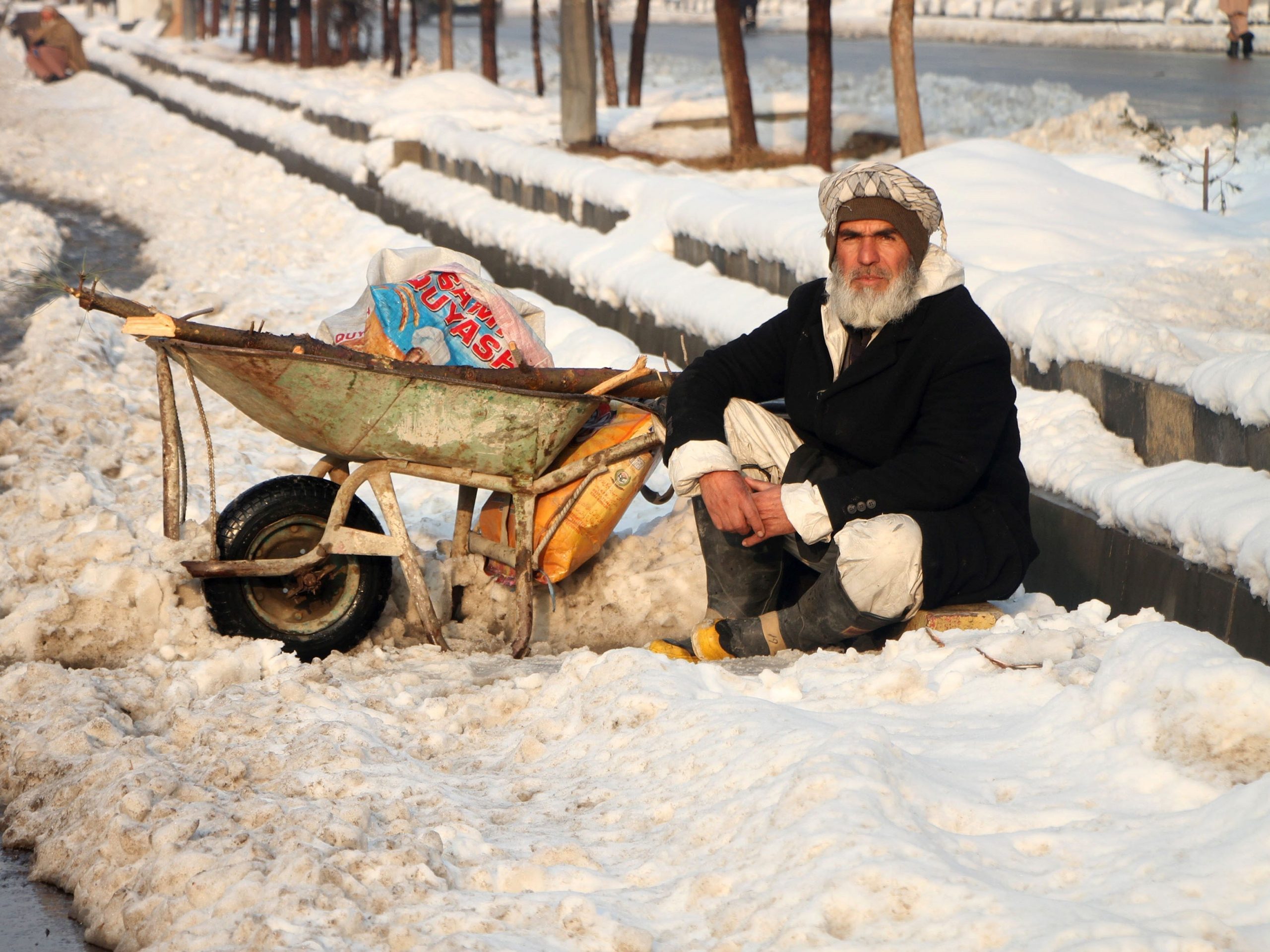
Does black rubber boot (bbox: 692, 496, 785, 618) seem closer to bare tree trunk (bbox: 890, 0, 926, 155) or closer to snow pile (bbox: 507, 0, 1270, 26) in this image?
bare tree trunk (bbox: 890, 0, 926, 155)

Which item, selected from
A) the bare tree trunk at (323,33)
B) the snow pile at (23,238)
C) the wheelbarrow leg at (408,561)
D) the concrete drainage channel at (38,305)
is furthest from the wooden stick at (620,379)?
the bare tree trunk at (323,33)

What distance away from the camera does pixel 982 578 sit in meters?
3.74

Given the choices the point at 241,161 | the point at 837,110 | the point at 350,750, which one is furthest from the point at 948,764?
the point at 241,161

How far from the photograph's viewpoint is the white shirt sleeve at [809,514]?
371cm

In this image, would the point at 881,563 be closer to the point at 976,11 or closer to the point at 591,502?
the point at 591,502

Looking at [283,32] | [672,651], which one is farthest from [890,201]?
[283,32]

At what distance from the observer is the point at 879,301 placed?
3750mm

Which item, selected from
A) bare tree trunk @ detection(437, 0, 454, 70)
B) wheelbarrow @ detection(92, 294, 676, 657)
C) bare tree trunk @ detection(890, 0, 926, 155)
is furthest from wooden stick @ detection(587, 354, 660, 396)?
bare tree trunk @ detection(437, 0, 454, 70)

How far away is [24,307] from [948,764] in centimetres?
797

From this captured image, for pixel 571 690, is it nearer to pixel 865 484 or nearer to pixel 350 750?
pixel 350 750

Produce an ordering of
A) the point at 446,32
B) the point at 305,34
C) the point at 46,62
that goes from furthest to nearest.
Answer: the point at 46,62, the point at 305,34, the point at 446,32

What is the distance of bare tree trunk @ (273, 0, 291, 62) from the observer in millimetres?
28875

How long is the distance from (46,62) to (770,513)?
100ft

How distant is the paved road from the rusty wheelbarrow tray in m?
10.4
